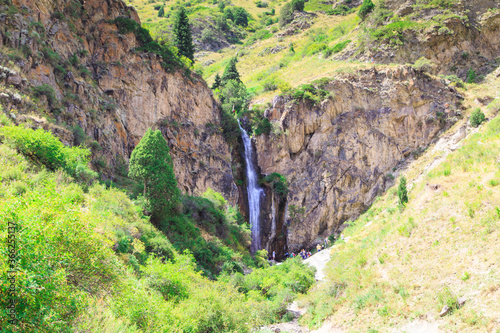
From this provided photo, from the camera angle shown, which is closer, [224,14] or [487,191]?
[487,191]

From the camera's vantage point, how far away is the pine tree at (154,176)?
66.8ft

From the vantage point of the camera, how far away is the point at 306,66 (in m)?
49.8

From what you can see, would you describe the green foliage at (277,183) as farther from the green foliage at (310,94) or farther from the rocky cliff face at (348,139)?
the green foliage at (310,94)

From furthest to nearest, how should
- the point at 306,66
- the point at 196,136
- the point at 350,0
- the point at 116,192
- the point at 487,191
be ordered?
1. the point at 350,0
2. the point at 306,66
3. the point at 196,136
4. the point at 116,192
5. the point at 487,191

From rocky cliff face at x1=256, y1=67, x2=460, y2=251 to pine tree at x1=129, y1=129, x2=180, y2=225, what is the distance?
18.4m

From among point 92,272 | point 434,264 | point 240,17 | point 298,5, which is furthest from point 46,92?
point 240,17

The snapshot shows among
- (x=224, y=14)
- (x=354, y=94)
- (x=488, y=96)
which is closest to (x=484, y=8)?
(x=488, y=96)

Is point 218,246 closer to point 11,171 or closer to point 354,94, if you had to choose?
point 11,171

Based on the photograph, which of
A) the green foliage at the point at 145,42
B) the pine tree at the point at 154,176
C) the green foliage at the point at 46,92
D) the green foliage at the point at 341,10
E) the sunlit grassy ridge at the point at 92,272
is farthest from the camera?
the green foliage at the point at 341,10

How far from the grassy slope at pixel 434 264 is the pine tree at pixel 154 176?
11.4 meters

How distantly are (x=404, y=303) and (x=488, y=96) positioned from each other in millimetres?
35041

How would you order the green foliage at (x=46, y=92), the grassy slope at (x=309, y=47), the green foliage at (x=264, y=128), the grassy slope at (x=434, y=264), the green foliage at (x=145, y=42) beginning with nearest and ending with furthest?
the grassy slope at (x=434, y=264)
the green foliage at (x=46, y=92)
the green foliage at (x=145, y=42)
the green foliage at (x=264, y=128)
the grassy slope at (x=309, y=47)

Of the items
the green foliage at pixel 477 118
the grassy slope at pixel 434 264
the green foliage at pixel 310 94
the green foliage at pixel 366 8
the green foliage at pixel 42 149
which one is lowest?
the grassy slope at pixel 434 264

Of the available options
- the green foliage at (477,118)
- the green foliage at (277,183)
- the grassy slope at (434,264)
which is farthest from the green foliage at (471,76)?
the green foliage at (277,183)
